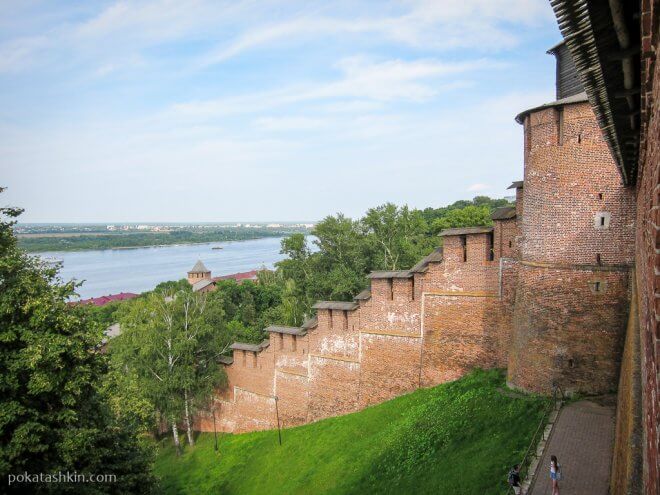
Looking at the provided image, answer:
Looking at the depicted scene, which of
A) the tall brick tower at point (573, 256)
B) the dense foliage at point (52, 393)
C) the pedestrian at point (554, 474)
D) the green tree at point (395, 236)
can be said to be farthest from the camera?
the green tree at point (395, 236)

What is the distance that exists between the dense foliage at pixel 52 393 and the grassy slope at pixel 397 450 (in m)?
5.38

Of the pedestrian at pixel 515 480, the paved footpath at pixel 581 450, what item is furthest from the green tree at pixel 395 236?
the pedestrian at pixel 515 480

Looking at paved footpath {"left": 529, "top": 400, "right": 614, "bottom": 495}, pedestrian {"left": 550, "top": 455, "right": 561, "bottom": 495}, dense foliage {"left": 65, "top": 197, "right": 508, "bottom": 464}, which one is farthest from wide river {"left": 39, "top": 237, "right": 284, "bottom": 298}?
pedestrian {"left": 550, "top": 455, "right": 561, "bottom": 495}

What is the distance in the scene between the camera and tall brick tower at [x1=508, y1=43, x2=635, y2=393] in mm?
11516

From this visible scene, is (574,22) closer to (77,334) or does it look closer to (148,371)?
(77,334)

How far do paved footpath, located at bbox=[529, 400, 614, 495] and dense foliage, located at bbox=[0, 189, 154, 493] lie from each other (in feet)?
25.3

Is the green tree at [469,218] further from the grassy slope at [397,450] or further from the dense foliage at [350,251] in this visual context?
the grassy slope at [397,450]

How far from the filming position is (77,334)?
10.3 metres

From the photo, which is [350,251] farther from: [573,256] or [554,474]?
[554,474]

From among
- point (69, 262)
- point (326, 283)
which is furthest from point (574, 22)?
point (69, 262)

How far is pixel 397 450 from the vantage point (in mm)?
13492

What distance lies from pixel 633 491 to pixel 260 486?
13.4m

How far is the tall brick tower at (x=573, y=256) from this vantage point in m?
11.5

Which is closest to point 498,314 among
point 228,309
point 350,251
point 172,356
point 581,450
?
point 581,450
